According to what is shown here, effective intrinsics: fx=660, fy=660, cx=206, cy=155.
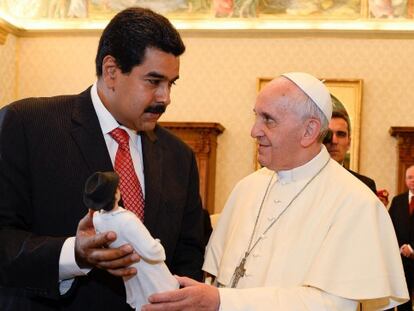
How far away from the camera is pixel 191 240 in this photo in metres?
2.99

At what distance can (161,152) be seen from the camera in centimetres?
293

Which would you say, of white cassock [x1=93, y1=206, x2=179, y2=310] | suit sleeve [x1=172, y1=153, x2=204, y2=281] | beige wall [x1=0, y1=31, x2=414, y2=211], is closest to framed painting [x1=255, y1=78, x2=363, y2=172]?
beige wall [x1=0, y1=31, x2=414, y2=211]

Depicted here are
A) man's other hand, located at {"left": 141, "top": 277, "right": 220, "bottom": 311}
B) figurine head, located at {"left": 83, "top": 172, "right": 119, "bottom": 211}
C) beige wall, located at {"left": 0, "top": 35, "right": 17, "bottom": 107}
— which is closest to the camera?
figurine head, located at {"left": 83, "top": 172, "right": 119, "bottom": 211}

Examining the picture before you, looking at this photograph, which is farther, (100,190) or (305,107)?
(305,107)

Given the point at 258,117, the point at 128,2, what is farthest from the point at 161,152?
the point at 128,2

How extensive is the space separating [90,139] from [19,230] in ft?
1.50

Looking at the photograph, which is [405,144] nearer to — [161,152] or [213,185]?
[213,185]

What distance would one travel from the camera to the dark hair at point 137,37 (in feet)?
8.59

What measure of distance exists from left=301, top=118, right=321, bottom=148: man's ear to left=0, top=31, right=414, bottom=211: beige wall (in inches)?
317

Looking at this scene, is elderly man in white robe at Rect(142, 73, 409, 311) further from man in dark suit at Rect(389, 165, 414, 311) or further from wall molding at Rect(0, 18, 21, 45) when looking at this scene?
wall molding at Rect(0, 18, 21, 45)

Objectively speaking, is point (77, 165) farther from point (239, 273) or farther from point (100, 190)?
point (239, 273)

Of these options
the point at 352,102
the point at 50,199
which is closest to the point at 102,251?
the point at 50,199

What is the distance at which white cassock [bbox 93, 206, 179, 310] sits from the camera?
2.01 metres

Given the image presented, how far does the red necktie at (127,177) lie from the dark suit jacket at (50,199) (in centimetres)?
4
